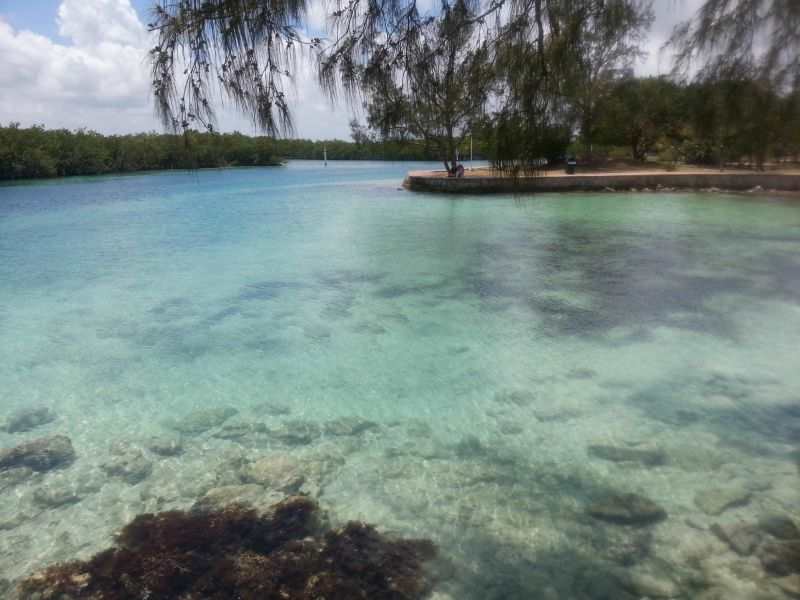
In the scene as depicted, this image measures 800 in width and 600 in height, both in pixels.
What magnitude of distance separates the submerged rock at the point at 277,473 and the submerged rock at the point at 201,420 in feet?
2.77

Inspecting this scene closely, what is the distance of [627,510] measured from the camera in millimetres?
3303

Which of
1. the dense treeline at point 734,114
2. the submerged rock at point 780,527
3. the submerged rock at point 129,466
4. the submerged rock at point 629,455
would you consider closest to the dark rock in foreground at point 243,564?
the submerged rock at point 129,466

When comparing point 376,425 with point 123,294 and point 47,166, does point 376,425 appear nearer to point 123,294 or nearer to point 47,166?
point 123,294

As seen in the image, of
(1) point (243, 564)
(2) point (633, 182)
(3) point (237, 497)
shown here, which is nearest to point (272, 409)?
(3) point (237, 497)

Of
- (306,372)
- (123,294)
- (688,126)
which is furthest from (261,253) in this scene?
(688,126)

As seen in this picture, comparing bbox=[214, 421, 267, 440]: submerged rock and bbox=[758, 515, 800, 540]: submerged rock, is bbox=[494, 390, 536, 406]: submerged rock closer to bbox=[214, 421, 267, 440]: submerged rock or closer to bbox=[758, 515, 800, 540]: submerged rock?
bbox=[758, 515, 800, 540]: submerged rock

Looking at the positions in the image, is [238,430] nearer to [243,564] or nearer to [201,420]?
[201,420]

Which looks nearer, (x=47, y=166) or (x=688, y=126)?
(x=688, y=126)

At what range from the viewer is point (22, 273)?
1087 cm

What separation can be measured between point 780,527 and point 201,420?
13.9 feet

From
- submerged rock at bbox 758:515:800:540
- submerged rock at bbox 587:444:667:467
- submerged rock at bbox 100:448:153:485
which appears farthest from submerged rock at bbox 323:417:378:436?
submerged rock at bbox 758:515:800:540

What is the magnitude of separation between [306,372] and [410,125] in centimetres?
345

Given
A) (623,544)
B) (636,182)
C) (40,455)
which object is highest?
(636,182)

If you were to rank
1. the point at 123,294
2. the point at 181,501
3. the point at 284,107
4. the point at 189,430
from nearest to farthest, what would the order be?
the point at 284,107
the point at 181,501
the point at 189,430
the point at 123,294
